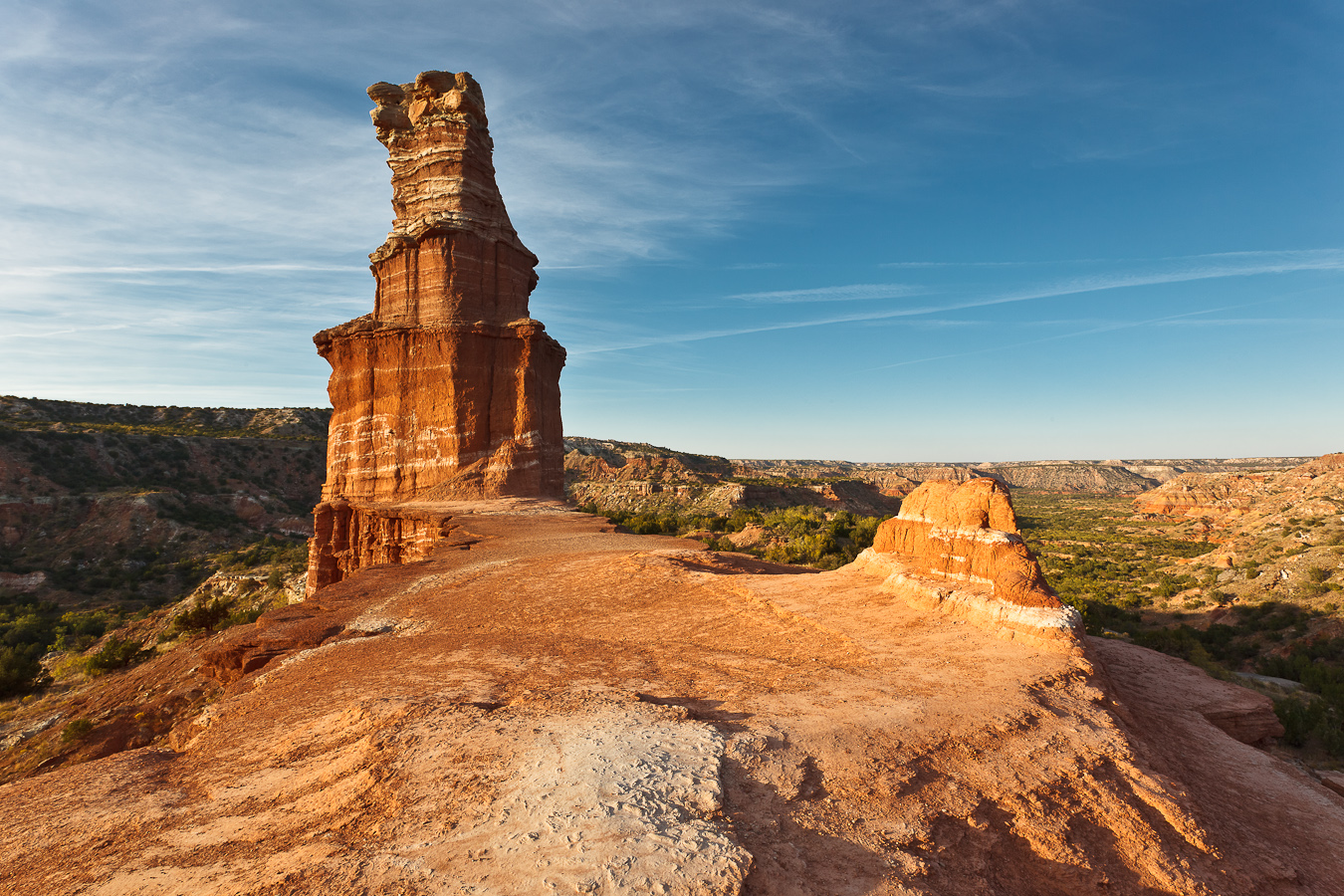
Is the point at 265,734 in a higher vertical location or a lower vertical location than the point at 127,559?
higher

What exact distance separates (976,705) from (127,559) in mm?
52704

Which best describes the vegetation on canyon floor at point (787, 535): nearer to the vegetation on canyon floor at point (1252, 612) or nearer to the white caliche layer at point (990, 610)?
the vegetation on canyon floor at point (1252, 612)

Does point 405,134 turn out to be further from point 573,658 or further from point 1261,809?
point 1261,809

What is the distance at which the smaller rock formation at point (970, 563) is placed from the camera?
7.09 m

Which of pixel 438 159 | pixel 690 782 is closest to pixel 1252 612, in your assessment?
pixel 690 782

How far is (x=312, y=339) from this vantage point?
21.4 meters

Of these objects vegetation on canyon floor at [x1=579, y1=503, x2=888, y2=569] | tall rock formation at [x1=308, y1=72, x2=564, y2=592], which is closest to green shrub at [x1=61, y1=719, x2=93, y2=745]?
tall rock formation at [x1=308, y1=72, x2=564, y2=592]

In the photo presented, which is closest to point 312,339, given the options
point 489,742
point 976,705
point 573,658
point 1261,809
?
point 573,658

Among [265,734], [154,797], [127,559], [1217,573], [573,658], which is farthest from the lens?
[127,559]

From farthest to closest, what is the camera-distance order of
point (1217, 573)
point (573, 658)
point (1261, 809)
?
point (1217, 573)
point (573, 658)
point (1261, 809)

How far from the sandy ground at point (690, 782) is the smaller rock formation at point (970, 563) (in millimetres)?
401

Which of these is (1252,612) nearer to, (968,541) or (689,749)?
(968,541)

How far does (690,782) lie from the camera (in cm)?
380

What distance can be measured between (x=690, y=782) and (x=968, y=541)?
6.11 meters
